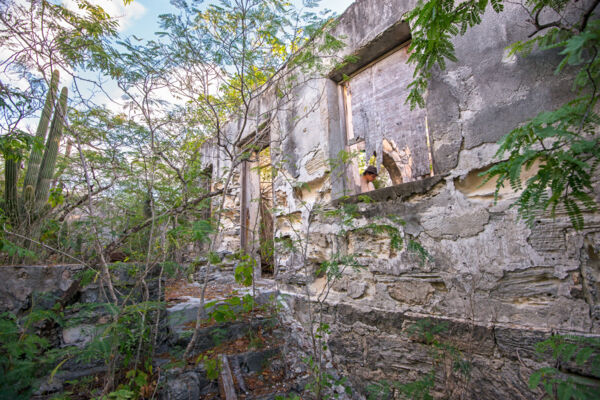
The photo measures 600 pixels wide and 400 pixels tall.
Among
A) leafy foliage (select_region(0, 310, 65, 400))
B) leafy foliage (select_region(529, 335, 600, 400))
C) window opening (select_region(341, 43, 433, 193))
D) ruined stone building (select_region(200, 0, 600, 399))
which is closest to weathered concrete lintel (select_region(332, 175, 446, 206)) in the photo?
ruined stone building (select_region(200, 0, 600, 399))

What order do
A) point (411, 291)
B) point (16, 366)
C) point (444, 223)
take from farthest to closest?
point (411, 291) → point (444, 223) → point (16, 366)

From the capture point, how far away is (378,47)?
239cm

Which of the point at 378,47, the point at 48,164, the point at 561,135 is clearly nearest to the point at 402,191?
the point at 561,135

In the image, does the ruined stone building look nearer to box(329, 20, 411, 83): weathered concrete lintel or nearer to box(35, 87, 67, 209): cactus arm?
box(329, 20, 411, 83): weathered concrete lintel

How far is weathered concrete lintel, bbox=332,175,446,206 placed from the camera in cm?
186

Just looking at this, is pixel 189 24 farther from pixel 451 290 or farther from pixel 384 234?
pixel 451 290

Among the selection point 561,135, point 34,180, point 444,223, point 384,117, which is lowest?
point 444,223

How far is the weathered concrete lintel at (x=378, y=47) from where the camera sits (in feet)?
7.24

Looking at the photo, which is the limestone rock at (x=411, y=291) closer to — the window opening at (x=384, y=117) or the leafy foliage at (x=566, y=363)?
the leafy foliage at (x=566, y=363)

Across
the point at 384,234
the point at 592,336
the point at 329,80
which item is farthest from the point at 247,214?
the point at 592,336

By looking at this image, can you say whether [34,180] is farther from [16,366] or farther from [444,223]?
[444,223]

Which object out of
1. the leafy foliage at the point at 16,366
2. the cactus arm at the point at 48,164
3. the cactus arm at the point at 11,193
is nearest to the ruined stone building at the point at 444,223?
the leafy foliage at the point at 16,366

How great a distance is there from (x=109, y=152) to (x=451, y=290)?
334cm

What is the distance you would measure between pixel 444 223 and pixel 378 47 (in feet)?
5.68
